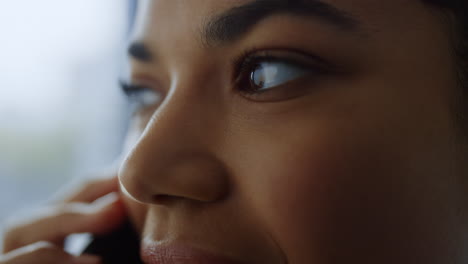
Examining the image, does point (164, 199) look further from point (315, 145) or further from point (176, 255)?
point (315, 145)

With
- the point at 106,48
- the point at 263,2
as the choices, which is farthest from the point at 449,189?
A: the point at 106,48

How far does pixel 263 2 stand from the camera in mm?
582

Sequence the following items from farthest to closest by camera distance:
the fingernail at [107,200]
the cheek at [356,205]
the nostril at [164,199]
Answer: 1. the fingernail at [107,200]
2. the nostril at [164,199]
3. the cheek at [356,205]

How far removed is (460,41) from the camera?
60 centimetres

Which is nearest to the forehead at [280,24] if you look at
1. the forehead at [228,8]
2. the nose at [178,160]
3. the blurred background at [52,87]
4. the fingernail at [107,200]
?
the forehead at [228,8]

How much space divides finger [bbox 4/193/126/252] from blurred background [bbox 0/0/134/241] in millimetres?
409

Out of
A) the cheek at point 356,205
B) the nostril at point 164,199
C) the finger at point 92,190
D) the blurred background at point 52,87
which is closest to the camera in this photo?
the cheek at point 356,205

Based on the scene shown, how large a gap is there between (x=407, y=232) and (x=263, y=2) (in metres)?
0.37

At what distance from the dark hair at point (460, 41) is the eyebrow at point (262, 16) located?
Result: 0.14m

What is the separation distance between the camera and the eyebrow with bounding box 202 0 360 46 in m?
0.57

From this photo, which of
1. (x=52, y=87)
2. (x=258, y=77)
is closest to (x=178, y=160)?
(x=258, y=77)

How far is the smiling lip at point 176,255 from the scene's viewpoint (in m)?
0.61

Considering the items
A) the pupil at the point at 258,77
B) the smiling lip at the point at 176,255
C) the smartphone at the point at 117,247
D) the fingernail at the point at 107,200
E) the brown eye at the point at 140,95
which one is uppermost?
the pupil at the point at 258,77

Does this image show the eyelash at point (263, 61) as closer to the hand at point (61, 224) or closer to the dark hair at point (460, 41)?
the dark hair at point (460, 41)
